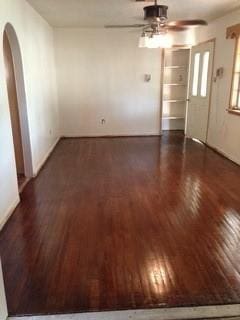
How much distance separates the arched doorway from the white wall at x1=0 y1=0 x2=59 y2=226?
4.6 inches

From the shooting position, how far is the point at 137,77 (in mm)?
6836

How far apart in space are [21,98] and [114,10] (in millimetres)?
2183

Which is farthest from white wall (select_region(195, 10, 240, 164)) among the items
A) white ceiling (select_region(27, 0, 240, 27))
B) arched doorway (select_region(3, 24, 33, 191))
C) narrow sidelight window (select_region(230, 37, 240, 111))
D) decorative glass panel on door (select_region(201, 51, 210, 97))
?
arched doorway (select_region(3, 24, 33, 191))

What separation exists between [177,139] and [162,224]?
13.7ft

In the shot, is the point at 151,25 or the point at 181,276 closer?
the point at 181,276

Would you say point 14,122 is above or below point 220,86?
below

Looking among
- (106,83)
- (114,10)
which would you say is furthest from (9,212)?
(106,83)

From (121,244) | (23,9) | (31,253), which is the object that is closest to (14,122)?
(23,9)

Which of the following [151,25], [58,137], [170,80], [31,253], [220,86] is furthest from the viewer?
[170,80]

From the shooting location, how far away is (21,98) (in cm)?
391

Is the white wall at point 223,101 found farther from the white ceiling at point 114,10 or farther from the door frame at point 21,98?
the door frame at point 21,98

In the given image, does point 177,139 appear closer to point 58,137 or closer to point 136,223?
point 58,137

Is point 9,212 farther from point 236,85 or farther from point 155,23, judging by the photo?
point 236,85

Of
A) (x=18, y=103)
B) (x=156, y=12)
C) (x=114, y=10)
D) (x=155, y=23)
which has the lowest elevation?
(x=18, y=103)
